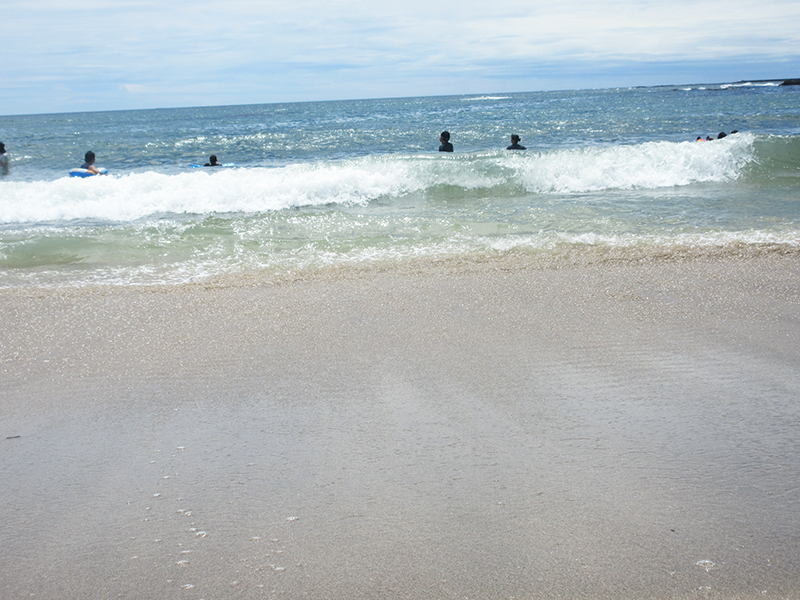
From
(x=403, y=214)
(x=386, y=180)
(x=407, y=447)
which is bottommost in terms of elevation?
(x=407, y=447)

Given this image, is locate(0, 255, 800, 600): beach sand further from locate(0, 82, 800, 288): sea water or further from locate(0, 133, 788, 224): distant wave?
locate(0, 133, 788, 224): distant wave

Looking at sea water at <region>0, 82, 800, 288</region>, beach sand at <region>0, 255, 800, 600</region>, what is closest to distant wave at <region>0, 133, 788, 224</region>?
sea water at <region>0, 82, 800, 288</region>

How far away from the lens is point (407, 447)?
94.9 inches

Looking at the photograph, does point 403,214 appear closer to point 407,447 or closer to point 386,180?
point 386,180

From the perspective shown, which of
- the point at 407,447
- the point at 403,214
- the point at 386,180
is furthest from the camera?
the point at 386,180

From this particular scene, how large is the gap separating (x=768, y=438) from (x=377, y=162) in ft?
30.5

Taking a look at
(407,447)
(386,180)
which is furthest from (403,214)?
(407,447)

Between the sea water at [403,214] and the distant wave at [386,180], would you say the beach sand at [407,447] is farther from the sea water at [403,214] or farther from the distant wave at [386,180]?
the distant wave at [386,180]

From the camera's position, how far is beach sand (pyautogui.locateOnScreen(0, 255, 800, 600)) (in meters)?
1.77

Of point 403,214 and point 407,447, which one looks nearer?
point 407,447

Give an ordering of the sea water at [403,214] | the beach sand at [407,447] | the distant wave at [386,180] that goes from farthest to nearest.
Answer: the distant wave at [386,180], the sea water at [403,214], the beach sand at [407,447]

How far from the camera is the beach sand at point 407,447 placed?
177cm

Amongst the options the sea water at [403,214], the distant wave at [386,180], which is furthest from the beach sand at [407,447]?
the distant wave at [386,180]

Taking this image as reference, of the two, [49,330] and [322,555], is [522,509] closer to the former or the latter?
[322,555]
